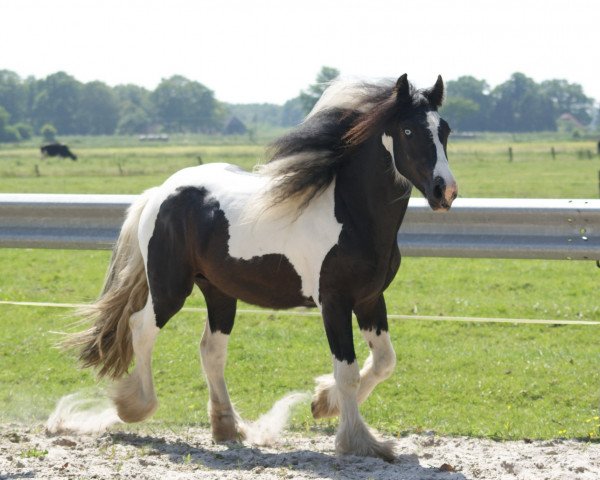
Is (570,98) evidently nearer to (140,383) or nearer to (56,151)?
(56,151)

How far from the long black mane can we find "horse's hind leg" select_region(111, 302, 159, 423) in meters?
1.20

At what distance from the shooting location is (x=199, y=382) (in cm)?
784

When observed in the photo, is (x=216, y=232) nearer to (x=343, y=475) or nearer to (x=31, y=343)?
(x=343, y=475)

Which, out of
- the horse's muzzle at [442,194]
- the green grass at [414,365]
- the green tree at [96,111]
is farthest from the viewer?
the green tree at [96,111]

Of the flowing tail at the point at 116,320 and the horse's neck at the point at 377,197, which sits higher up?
the horse's neck at the point at 377,197

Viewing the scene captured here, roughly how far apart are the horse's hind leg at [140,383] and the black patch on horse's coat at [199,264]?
0.30 ft

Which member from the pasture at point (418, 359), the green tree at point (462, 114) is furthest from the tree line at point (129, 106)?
the pasture at point (418, 359)

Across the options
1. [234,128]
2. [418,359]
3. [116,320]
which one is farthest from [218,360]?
[234,128]

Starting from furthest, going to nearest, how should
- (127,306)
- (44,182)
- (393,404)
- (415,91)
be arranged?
1. (44,182)
2. (393,404)
3. (127,306)
4. (415,91)

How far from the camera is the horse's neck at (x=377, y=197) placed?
18.8 ft

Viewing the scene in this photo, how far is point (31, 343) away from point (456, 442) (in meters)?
4.03

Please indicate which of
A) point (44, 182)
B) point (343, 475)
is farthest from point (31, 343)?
point (44, 182)

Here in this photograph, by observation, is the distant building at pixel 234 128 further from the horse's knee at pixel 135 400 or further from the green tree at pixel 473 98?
the horse's knee at pixel 135 400

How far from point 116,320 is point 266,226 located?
4.34 feet
